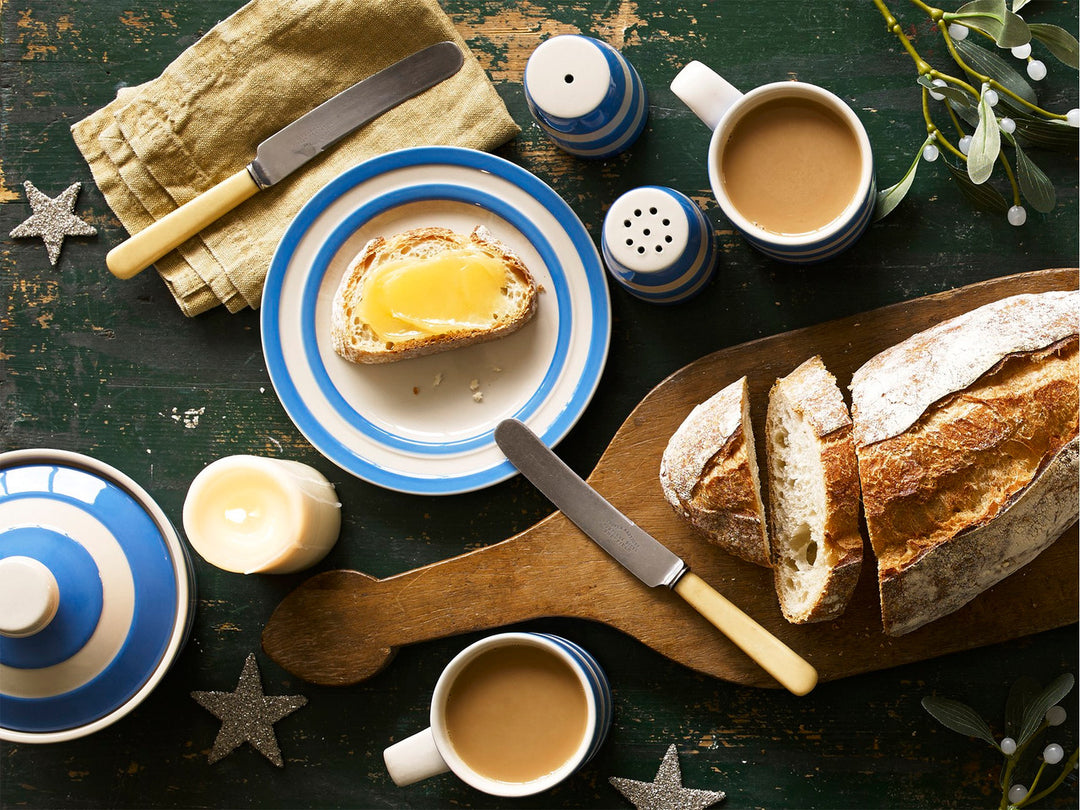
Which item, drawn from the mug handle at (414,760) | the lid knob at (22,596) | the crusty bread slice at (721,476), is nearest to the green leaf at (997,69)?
the crusty bread slice at (721,476)

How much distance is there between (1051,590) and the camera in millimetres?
1876

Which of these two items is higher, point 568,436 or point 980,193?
point 980,193

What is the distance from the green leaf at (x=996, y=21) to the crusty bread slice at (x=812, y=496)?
2.38 feet

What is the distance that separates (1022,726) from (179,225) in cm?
216

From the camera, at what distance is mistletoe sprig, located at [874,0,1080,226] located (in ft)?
5.77

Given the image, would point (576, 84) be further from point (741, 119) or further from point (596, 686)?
point (596, 686)

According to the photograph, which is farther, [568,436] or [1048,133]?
[568,436]

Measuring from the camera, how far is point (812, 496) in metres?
1.80

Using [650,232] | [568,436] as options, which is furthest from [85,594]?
[650,232]

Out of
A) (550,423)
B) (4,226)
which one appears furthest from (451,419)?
(4,226)

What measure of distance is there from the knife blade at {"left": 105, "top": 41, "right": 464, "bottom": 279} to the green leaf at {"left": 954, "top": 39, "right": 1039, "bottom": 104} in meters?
1.11

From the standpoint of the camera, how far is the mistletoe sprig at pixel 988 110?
176cm

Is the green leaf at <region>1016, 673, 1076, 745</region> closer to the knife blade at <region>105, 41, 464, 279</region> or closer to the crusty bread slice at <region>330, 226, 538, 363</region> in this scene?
the crusty bread slice at <region>330, 226, 538, 363</region>

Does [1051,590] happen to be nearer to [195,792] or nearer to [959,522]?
[959,522]
